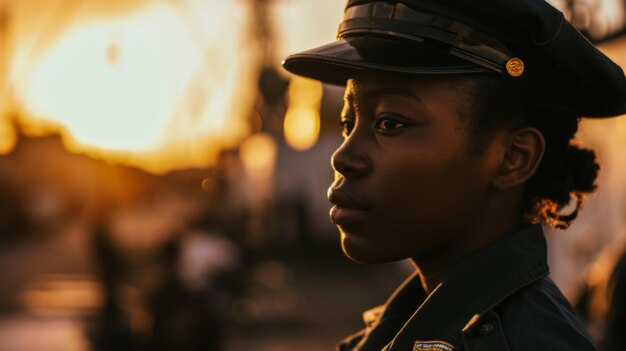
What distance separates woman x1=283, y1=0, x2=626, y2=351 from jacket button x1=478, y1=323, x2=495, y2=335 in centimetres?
8

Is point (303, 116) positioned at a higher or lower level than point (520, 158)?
higher

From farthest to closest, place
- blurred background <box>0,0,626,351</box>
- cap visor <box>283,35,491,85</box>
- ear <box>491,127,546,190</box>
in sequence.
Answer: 1. blurred background <box>0,0,626,351</box>
2. ear <box>491,127,546,190</box>
3. cap visor <box>283,35,491,85</box>

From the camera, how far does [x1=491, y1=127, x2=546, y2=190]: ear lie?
2.45 meters

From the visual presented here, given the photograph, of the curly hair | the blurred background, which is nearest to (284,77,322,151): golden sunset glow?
the blurred background

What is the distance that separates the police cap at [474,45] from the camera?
2352 millimetres

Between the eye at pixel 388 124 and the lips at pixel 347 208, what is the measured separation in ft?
0.55

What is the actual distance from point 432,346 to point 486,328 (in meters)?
0.14

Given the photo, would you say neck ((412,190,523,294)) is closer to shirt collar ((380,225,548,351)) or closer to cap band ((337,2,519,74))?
shirt collar ((380,225,548,351))

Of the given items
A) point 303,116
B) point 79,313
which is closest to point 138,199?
point 79,313

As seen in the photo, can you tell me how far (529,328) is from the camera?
211 cm

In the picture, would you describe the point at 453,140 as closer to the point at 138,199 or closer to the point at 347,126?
the point at 347,126

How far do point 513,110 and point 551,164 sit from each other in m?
0.26

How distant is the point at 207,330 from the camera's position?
275 inches

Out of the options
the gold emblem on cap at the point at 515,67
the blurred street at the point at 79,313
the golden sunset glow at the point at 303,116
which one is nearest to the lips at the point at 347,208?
the gold emblem on cap at the point at 515,67
